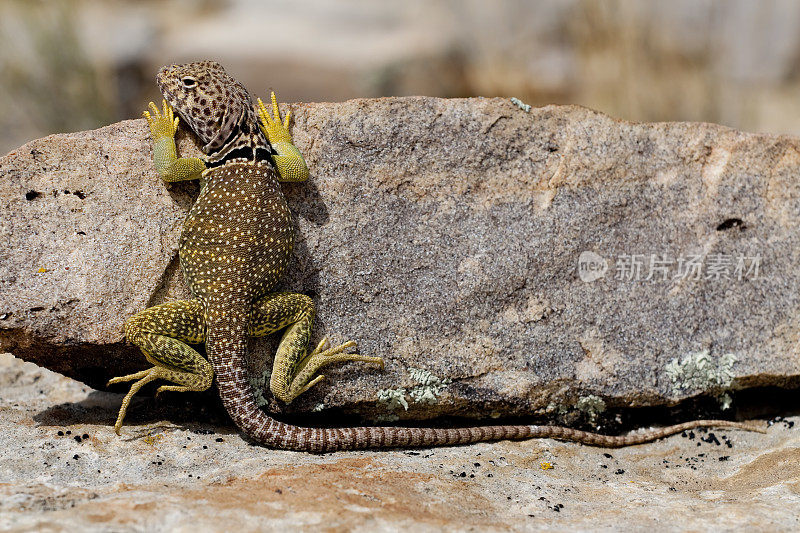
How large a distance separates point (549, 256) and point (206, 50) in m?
11.1

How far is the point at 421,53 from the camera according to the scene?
13.6 m

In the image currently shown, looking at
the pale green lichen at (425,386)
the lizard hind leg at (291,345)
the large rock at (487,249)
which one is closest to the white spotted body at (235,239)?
the lizard hind leg at (291,345)

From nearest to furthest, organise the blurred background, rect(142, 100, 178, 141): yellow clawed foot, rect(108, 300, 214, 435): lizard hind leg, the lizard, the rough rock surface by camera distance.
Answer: the rough rock surface, rect(108, 300, 214, 435): lizard hind leg, the lizard, rect(142, 100, 178, 141): yellow clawed foot, the blurred background

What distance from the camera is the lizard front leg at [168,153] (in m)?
4.38

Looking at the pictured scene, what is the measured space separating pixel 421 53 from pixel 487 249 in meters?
9.64

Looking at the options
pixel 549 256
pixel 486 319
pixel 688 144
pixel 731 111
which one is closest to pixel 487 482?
pixel 486 319

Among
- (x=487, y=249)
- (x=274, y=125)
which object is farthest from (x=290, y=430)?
(x=274, y=125)

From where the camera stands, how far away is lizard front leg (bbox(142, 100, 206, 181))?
4383 mm

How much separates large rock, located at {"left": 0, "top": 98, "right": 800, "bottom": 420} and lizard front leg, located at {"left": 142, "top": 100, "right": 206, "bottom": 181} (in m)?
0.14

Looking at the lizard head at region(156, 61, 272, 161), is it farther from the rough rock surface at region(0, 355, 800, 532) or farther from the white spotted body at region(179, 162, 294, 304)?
the rough rock surface at region(0, 355, 800, 532)

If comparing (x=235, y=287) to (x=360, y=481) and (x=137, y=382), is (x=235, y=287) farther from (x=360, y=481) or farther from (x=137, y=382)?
(x=360, y=481)

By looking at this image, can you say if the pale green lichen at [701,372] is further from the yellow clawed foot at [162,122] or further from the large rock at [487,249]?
the yellow clawed foot at [162,122]

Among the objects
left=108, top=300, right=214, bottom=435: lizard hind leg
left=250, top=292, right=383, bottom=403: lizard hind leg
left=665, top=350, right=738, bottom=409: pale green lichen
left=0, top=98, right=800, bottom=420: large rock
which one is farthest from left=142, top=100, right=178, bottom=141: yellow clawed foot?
left=665, top=350, right=738, bottom=409: pale green lichen

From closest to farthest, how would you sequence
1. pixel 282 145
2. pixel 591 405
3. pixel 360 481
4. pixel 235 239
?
pixel 360 481 < pixel 235 239 < pixel 282 145 < pixel 591 405
